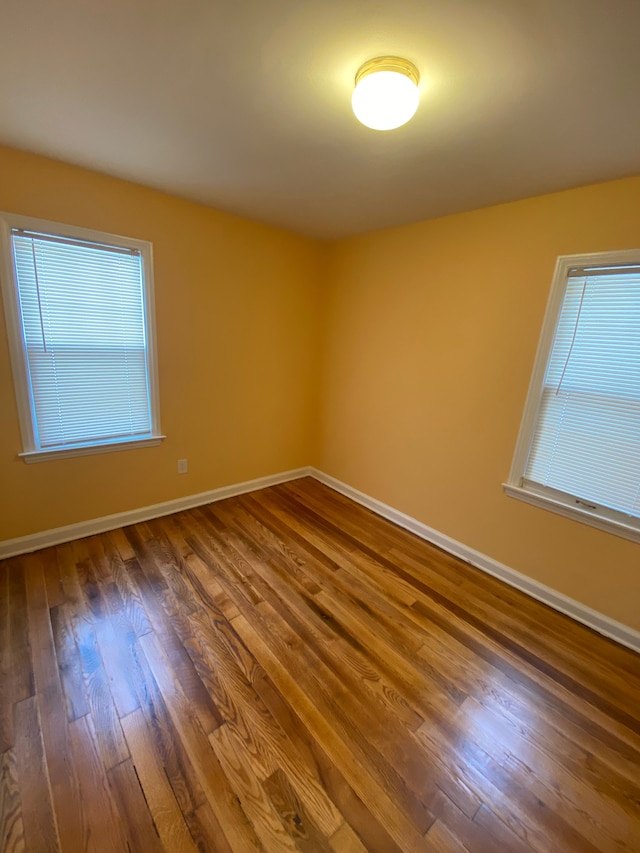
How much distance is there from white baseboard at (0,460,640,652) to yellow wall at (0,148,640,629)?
5 centimetres

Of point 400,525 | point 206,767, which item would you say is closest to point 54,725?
point 206,767

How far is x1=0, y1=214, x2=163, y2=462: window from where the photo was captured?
196 centimetres

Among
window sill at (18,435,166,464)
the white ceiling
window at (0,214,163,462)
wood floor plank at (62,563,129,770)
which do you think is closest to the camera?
the white ceiling

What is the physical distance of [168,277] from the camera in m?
2.43

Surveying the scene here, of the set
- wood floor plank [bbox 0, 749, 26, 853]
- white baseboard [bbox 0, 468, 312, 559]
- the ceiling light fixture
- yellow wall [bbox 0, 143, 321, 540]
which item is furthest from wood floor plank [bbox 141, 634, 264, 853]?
the ceiling light fixture

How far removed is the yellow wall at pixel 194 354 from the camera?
2047 millimetres

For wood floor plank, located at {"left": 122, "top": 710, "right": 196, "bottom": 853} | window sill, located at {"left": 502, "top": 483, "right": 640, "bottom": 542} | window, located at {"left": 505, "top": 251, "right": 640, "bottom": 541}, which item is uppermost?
window, located at {"left": 505, "top": 251, "right": 640, "bottom": 541}

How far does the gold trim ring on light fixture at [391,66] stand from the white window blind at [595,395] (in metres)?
1.35

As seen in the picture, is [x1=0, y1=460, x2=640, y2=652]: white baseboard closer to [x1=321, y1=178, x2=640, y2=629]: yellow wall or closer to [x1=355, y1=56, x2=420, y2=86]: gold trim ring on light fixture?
[x1=321, y1=178, x2=640, y2=629]: yellow wall

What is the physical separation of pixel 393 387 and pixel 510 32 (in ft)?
6.59

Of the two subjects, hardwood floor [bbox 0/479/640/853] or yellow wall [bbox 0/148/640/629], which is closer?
hardwood floor [bbox 0/479/640/853]

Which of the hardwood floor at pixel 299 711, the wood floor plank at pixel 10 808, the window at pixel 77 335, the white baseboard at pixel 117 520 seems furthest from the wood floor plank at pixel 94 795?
the window at pixel 77 335

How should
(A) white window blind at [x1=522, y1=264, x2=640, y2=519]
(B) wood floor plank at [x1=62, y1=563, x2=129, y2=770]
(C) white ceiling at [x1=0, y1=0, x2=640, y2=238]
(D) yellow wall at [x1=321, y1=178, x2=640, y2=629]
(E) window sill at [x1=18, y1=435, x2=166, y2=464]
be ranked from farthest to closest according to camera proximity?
(E) window sill at [x1=18, y1=435, x2=166, y2=464] < (D) yellow wall at [x1=321, y1=178, x2=640, y2=629] < (A) white window blind at [x1=522, y1=264, x2=640, y2=519] < (B) wood floor plank at [x1=62, y1=563, x2=129, y2=770] < (C) white ceiling at [x1=0, y1=0, x2=640, y2=238]

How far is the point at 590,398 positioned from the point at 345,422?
192 cm
